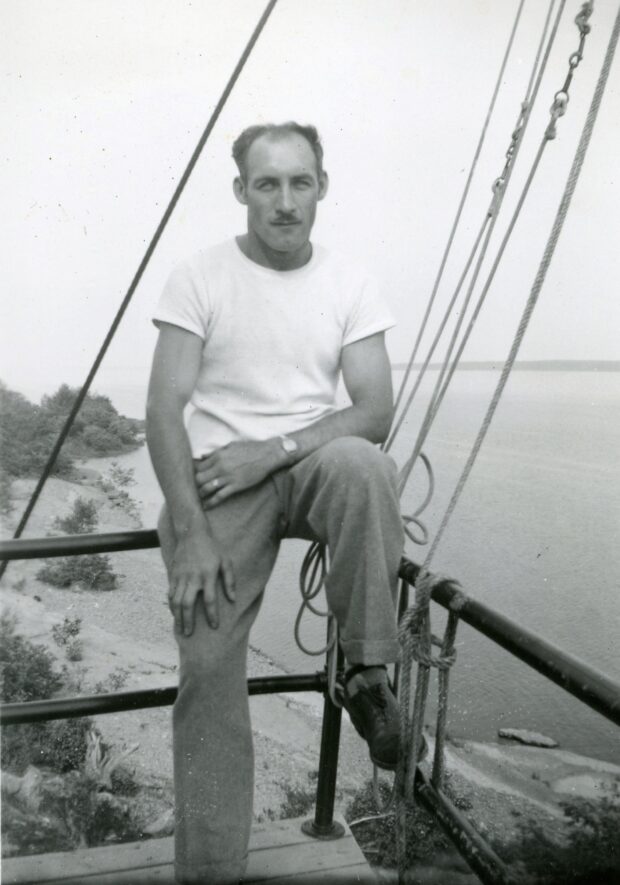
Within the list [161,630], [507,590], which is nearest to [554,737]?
[507,590]

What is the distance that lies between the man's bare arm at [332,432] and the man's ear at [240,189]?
0.41 m

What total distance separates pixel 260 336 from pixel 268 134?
442 mm

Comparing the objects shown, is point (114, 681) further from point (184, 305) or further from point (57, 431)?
point (184, 305)

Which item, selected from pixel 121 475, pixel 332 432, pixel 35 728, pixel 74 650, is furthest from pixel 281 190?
pixel 121 475

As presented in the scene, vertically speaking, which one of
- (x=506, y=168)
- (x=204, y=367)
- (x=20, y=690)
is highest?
(x=506, y=168)

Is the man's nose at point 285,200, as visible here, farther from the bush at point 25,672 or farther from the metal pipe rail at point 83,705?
the bush at point 25,672

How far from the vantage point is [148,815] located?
27.9ft

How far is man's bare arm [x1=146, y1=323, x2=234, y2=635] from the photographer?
150 centimetres

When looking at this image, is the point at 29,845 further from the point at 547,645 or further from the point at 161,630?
the point at 161,630

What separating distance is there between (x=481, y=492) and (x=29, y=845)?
24.4 meters

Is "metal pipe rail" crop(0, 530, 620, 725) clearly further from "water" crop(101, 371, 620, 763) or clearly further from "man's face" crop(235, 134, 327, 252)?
"water" crop(101, 371, 620, 763)

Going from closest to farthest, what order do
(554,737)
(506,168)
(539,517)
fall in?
(506,168) < (554,737) < (539,517)

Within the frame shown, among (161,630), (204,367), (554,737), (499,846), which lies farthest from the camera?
(161,630)

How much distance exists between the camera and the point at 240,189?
1891mm
